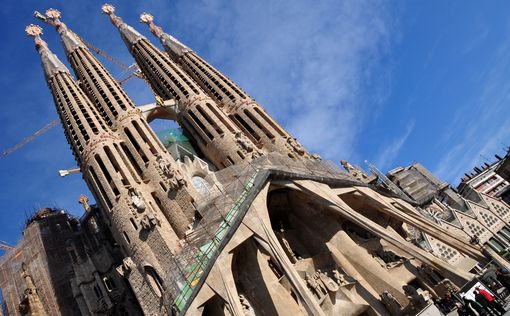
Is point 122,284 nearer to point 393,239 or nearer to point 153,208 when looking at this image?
point 153,208

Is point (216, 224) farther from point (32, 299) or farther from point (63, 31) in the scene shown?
point (63, 31)

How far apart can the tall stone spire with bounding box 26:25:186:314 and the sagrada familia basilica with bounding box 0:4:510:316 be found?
0.25ft

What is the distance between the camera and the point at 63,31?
37.6 m

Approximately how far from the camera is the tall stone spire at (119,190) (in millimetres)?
20406

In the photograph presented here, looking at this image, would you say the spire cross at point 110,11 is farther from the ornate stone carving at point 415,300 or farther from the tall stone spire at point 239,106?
the ornate stone carving at point 415,300

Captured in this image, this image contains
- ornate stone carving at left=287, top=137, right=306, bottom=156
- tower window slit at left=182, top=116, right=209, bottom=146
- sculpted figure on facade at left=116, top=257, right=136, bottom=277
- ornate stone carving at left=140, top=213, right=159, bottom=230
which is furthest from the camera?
tower window slit at left=182, top=116, right=209, bottom=146

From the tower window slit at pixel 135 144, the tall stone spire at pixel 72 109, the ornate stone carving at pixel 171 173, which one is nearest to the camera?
the ornate stone carving at pixel 171 173

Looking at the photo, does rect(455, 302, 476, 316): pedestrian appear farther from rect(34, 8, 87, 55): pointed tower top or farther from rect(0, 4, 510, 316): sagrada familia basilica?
rect(34, 8, 87, 55): pointed tower top

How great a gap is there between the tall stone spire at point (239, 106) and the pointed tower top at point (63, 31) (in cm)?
721

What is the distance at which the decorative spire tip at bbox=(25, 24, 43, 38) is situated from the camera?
123 ft

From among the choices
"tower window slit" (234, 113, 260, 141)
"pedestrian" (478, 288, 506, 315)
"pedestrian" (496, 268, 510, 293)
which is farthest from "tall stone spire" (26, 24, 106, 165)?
"pedestrian" (496, 268, 510, 293)

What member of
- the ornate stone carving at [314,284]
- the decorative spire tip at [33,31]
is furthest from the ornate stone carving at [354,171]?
the decorative spire tip at [33,31]

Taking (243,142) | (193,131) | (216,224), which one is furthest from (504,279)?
(193,131)

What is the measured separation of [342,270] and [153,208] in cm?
935
